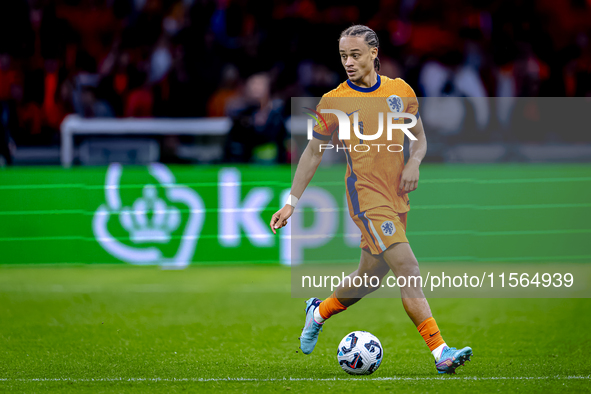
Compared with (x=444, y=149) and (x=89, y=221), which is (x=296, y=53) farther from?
(x=89, y=221)

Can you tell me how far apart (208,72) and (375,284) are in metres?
7.55

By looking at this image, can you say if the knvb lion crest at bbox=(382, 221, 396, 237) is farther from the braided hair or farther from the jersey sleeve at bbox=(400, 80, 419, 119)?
the braided hair

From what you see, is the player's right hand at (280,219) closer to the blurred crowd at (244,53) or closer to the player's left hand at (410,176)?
the player's left hand at (410,176)

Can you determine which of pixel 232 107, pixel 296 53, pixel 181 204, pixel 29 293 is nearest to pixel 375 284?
pixel 29 293

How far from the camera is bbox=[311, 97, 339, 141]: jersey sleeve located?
16.9 ft

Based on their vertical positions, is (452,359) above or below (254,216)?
below

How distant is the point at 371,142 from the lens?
5098 mm

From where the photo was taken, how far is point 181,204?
10.1 meters

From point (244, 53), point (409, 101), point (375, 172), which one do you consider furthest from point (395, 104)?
point (244, 53)

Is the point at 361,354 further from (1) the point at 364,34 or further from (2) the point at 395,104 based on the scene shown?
(1) the point at 364,34

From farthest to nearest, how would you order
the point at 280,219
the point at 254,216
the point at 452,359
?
the point at 254,216 < the point at 280,219 < the point at 452,359

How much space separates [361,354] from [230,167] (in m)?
5.34

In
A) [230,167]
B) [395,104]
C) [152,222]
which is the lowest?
[152,222]

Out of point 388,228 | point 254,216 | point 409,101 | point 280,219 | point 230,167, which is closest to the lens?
point 388,228
